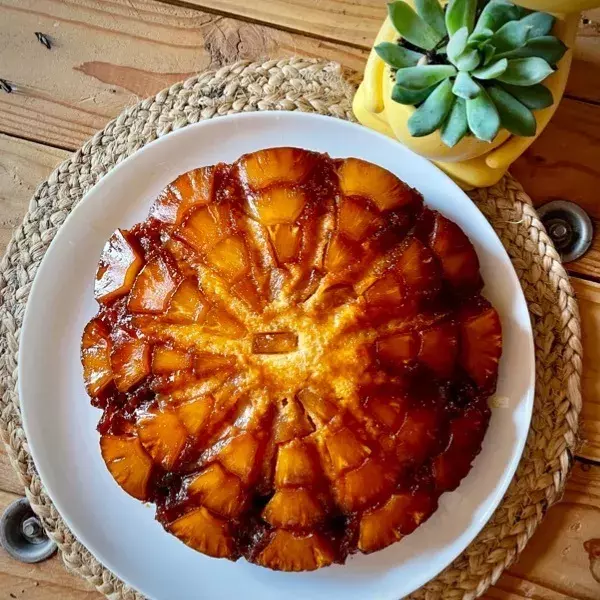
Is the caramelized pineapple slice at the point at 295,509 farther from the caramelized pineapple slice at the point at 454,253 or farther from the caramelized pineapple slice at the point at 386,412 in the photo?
the caramelized pineapple slice at the point at 454,253

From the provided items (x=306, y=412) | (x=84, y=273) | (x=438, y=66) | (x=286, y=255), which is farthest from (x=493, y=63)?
(x=84, y=273)

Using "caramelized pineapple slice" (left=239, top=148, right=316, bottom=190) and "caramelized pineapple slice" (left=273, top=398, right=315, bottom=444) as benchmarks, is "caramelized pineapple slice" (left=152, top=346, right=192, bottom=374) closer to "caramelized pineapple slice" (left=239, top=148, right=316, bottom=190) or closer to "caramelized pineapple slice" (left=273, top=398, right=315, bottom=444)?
"caramelized pineapple slice" (left=273, top=398, right=315, bottom=444)

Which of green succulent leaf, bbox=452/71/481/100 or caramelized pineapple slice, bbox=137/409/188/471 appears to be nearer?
green succulent leaf, bbox=452/71/481/100

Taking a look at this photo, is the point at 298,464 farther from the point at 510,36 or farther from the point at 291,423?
the point at 510,36

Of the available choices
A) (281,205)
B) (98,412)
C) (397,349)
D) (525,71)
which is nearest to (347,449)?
(397,349)

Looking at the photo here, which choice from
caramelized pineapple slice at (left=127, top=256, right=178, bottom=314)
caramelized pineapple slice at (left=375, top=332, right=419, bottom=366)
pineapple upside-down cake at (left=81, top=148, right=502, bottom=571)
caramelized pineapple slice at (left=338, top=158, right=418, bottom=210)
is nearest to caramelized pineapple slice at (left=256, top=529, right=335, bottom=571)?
pineapple upside-down cake at (left=81, top=148, right=502, bottom=571)

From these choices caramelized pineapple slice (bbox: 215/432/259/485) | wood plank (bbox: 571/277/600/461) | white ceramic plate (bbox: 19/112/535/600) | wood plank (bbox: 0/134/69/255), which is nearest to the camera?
caramelized pineapple slice (bbox: 215/432/259/485)

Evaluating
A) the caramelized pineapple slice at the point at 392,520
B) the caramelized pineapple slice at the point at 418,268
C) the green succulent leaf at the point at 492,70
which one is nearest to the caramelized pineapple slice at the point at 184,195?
the caramelized pineapple slice at the point at 418,268
